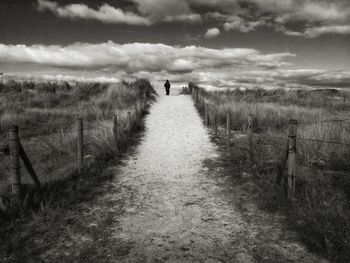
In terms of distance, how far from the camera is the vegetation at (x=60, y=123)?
777 centimetres

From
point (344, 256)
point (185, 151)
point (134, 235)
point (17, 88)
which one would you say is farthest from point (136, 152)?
point (17, 88)

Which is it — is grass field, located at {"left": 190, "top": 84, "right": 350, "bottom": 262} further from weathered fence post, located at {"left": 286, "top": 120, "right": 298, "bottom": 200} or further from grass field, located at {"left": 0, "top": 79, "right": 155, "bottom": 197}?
grass field, located at {"left": 0, "top": 79, "right": 155, "bottom": 197}

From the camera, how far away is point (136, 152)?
9617 millimetres

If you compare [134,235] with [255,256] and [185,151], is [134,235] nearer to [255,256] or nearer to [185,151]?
[255,256]

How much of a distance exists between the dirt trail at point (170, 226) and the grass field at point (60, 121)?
5.01 ft

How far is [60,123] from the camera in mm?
14664

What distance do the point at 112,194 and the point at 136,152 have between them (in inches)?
141

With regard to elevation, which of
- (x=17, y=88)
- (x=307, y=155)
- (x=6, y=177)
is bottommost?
(x=6, y=177)

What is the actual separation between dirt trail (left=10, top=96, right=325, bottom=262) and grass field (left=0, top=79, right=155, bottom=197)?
5.01ft

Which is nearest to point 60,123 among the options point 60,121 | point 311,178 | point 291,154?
point 60,121

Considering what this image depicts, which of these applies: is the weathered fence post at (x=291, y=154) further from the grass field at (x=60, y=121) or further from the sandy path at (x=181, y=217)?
the grass field at (x=60, y=121)

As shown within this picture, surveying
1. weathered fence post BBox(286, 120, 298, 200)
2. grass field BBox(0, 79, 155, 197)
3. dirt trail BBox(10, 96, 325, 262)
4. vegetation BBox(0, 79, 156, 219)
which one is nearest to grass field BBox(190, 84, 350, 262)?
weathered fence post BBox(286, 120, 298, 200)

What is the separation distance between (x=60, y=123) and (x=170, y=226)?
11.4 meters

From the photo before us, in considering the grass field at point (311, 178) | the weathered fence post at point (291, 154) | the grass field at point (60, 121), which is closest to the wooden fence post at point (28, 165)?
the grass field at point (60, 121)
